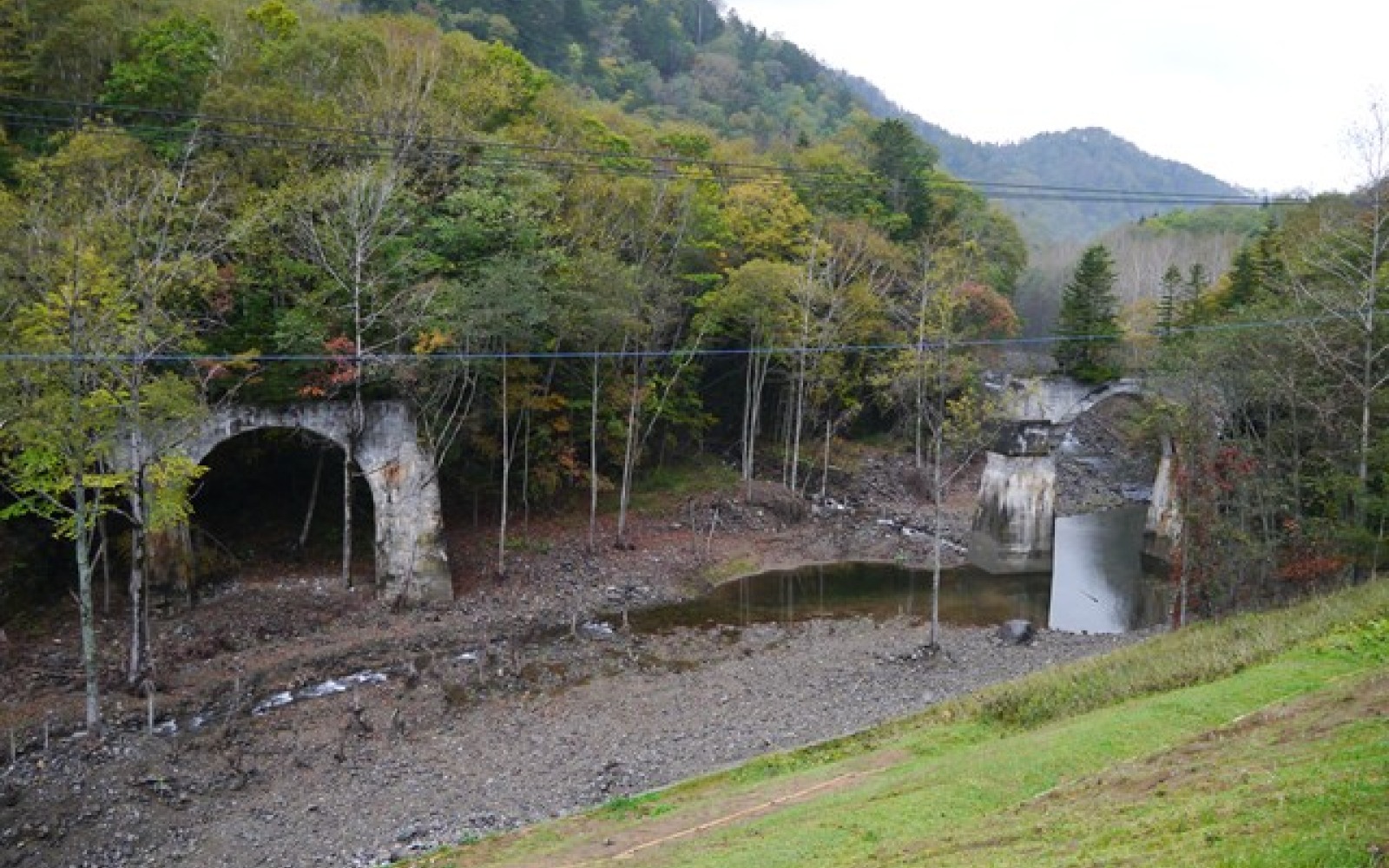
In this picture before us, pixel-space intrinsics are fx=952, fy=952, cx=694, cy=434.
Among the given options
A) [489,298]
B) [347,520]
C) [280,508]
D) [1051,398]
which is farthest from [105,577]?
[1051,398]

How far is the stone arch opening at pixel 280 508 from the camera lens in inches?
1134

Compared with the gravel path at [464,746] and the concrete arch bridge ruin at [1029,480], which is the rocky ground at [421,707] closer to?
the gravel path at [464,746]

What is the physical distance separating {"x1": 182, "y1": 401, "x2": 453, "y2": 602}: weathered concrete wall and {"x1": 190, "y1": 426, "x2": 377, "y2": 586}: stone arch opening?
58 cm

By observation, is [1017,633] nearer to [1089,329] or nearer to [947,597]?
[947,597]

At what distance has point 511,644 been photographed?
25.8m

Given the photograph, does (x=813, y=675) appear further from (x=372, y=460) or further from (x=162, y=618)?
(x=162, y=618)

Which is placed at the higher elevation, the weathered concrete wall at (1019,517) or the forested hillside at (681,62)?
the forested hillside at (681,62)

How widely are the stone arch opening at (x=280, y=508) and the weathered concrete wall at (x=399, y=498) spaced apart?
0.58 metres

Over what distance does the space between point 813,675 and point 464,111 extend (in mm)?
25001

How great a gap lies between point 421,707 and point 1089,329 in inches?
1227

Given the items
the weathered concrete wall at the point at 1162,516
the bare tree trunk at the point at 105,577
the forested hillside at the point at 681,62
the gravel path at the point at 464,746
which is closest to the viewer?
the gravel path at the point at 464,746

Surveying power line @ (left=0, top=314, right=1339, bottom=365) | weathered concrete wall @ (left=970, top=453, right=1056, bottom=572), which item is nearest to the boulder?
power line @ (left=0, top=314, right=1339, bottom=365)

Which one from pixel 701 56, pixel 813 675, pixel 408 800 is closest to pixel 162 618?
pixel 408 800

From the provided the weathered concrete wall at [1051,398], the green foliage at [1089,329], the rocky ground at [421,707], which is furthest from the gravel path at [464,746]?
the green foliage at [1089,329]
